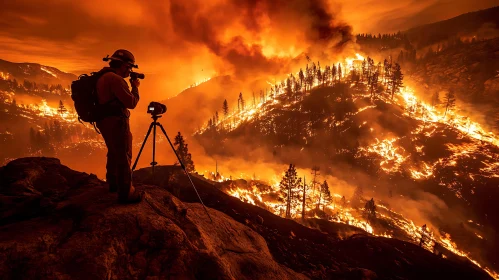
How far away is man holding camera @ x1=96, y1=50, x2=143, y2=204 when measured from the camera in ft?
21.4

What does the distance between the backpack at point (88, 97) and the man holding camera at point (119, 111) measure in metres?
0.18

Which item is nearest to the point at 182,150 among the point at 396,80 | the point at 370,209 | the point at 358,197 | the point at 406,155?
the point at 370,209

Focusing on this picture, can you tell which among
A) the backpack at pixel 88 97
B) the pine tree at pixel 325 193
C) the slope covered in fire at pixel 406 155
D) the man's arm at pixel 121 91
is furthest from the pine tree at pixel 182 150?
the man's arm at pixel 121 91

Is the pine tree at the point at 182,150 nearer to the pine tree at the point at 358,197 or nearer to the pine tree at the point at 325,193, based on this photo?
the pine tree at the point at 325,193

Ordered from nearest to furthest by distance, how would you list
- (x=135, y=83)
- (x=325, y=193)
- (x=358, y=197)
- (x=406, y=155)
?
(x=135, y=83) < (x=325, y=193) < (x=358, y=197) < (x=406, y=155)

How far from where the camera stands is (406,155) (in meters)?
143

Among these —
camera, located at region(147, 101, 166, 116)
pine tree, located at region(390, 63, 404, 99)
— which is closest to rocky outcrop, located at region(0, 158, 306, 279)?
camera, located at region(147, 101, 166, 116)

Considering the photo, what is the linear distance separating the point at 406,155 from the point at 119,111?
16820 centimetres

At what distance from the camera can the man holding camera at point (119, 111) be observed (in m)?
6.52

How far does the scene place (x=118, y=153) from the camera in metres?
6.74

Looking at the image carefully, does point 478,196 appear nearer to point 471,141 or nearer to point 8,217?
point 471,141

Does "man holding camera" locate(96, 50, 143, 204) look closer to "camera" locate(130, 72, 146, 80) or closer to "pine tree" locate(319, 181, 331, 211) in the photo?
"camera" locate(130, 72, 146, 80)

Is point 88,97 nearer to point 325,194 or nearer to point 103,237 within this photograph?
point 103,237

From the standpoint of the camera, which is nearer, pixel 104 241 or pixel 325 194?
pixel 104 241
